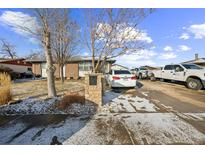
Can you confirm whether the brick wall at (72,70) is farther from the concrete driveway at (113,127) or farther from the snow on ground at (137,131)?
the snow on ground at (137,131)

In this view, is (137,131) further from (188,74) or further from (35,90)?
(188,74)

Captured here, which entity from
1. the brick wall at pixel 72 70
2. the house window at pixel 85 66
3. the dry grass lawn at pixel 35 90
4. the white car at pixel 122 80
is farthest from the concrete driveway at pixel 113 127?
the brick wall at pixel 72 70

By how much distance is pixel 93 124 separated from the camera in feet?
14.6

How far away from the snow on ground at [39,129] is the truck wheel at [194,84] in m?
9.24

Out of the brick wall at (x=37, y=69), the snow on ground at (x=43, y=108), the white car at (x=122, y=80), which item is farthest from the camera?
the brick wall at (x=37, y=69)

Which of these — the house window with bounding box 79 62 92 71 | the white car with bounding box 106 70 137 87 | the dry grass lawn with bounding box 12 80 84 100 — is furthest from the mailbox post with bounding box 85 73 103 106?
the house window with bounding box 79 62 92 71

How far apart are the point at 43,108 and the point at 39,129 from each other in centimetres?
197

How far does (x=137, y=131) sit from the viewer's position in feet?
12.8

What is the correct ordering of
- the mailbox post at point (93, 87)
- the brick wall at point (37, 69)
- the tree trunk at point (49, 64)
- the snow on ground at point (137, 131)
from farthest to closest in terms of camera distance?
1. the brick wall at point (37, 69)
2. the tree trunk at point (49, 64)
3. the mailbox post at point (93, 87)
4. the snow on ground at point (137, 131)

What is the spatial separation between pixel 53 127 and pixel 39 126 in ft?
1.42

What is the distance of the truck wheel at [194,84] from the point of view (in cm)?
1085

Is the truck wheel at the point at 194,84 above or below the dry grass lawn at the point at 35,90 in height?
above

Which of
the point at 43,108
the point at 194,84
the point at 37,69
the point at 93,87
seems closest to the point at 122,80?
the point at 93,87
